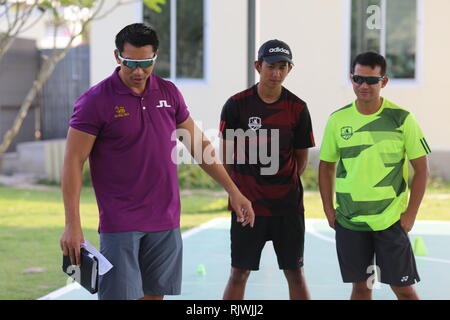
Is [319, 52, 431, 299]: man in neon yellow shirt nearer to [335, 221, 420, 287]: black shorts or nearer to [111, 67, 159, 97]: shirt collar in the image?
[335, 221, 420, 287]: black shorts

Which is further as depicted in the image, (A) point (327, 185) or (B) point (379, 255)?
(A) point (327, 185)

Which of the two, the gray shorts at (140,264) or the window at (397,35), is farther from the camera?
the window at (397,35)

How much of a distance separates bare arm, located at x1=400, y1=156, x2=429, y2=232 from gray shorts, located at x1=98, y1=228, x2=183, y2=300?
140 cm

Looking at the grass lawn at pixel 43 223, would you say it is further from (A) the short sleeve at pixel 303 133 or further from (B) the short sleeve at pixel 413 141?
(B) the short sleeve at pixel 413 141

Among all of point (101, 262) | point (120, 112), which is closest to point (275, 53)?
point (120, 112)

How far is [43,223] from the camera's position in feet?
38.0

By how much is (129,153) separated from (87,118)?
0.28 m

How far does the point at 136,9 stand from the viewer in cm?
1559

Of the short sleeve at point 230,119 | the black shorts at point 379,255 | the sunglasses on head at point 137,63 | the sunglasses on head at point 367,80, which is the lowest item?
the black shorts at point 379,255

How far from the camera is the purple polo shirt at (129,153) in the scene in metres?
4.14

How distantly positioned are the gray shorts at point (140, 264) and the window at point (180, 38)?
38.2ft

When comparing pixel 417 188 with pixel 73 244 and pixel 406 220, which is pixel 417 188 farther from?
pixel 73 244

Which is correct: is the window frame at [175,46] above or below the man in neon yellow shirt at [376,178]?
above

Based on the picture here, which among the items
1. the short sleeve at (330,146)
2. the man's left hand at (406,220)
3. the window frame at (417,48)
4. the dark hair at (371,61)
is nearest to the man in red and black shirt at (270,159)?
the short sleeve at (330,146)
